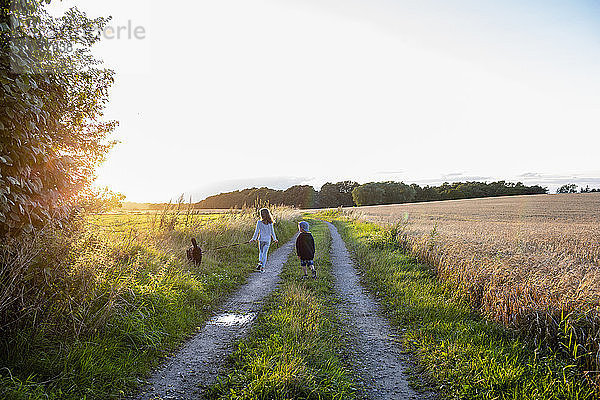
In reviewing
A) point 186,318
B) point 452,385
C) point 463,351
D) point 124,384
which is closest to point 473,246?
point 463,351

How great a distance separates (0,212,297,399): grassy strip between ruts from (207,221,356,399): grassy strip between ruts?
124 centimetres

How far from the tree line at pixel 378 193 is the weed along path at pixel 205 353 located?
260 feet

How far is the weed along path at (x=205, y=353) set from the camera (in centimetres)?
421

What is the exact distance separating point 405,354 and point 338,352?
1073mm

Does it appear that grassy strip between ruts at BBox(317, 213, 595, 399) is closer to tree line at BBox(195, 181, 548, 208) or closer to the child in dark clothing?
the child in dark clothing

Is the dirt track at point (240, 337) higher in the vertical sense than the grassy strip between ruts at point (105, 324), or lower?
lower

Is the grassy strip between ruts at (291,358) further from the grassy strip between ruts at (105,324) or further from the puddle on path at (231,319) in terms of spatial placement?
the grassy strip between ruts at (105,324)

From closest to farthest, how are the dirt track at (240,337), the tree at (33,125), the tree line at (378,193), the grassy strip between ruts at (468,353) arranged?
1. the tree at (33,125)
2. the grassy strip between ruts at (468,353)
3. the dirt track at (240,337)
4. the tree line at (378,193)

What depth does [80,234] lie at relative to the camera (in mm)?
5449

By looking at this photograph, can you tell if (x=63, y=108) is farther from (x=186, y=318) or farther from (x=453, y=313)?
(x=453, y=313)

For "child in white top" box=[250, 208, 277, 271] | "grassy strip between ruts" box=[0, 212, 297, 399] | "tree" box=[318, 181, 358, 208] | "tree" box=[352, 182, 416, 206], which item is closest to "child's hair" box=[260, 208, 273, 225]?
"child in white top" box=[250, 208, 277, 271]

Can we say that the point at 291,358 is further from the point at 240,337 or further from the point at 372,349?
the point at 372,349

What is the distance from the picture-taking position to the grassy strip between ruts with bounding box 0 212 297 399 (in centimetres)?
391

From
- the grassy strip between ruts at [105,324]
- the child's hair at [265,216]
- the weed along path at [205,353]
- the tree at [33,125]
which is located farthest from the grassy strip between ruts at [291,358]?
the child's hair at [265,216]
